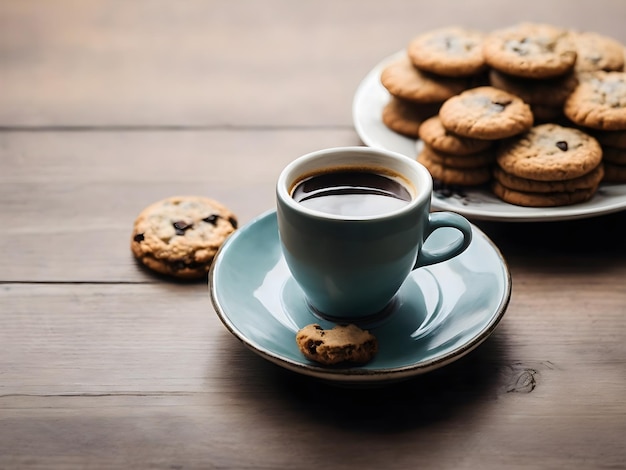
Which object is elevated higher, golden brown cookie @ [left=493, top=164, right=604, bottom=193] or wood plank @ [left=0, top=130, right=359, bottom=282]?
golden brown cookie @ [left=493, top=164, right=604, bottom=193]

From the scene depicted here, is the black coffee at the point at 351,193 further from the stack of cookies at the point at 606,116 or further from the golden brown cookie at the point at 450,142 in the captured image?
the stack of cookies at the point at 606,116

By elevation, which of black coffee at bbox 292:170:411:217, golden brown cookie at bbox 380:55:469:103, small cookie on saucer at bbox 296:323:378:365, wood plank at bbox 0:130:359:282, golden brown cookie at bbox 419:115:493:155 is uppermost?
black coffee at bbox 292:170:411:217

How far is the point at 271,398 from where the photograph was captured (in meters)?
0.95

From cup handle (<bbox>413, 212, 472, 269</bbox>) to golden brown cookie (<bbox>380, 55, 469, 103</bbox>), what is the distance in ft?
1.41

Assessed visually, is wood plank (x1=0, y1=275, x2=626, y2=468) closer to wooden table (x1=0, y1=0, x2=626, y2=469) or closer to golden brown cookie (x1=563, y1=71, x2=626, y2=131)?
wooden table (x1=0, y1=0, x2=626, y2=469)

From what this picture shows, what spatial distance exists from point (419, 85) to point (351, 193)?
46 cm

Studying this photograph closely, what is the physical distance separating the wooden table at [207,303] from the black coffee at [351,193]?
22 centimetres

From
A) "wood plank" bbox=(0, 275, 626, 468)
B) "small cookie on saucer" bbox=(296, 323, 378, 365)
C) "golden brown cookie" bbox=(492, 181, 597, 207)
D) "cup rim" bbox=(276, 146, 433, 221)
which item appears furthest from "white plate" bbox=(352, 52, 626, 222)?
"small cookie on saucer" bbox=(296, 323, 378, 365)

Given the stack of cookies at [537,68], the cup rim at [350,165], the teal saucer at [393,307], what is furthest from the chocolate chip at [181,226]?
the stack of cookies at [537,68]

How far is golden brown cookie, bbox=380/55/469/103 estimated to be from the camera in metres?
1.36

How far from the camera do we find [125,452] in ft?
2.89

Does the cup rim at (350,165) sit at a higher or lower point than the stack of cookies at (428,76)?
higher

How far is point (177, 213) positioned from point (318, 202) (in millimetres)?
327

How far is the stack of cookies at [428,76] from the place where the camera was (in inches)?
53.7
